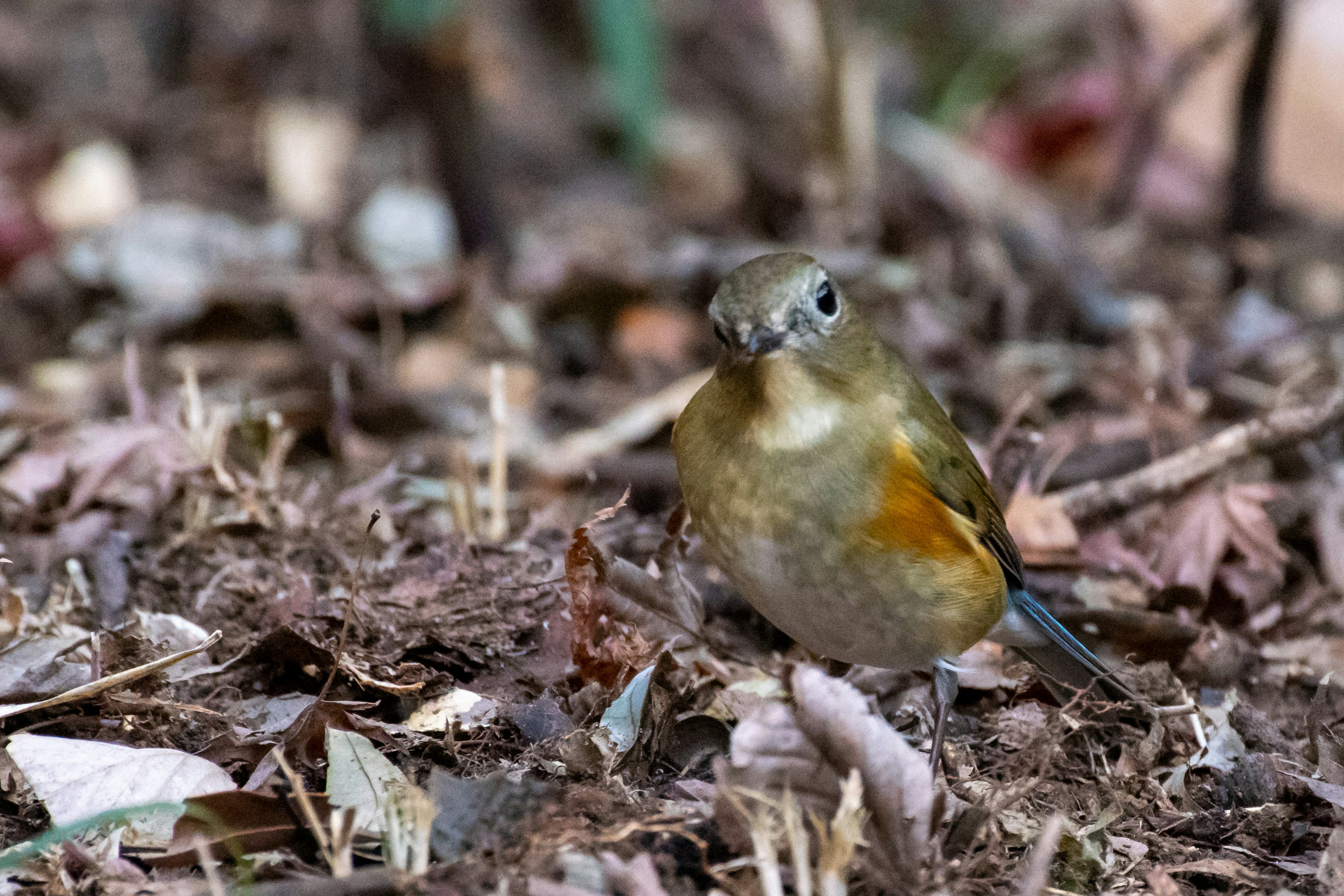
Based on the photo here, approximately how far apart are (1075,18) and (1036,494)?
5495 millimetres

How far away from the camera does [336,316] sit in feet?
20.4

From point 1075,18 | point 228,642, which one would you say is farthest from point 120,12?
point 228,642

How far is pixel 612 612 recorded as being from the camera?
3391 mm

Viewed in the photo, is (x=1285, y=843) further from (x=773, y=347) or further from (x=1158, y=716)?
(x=773, y=347)

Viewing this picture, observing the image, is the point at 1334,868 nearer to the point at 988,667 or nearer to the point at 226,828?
the point at 988,667

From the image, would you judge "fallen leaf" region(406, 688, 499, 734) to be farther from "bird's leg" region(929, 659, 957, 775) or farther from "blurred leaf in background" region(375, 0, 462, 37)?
"blurred leaf in background" region(375, 0, 462, 37)

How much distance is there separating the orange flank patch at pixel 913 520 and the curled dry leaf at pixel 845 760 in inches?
26.6

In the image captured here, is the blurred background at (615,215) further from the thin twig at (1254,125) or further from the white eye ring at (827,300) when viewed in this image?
the white eye ring at (827,300)

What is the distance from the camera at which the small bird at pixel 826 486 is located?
10.2 ft

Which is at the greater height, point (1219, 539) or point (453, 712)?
point (453, 712)

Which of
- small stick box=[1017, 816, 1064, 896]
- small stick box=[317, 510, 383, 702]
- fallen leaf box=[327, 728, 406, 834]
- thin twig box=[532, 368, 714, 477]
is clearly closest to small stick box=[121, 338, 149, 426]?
thin twig box=[532, 368, 714, 477]

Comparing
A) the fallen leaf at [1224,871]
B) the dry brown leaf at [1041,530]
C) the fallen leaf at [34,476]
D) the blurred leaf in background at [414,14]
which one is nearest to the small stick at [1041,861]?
the fallen leaf at [1224,871]

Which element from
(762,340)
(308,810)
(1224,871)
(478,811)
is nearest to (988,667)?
(1224,871)

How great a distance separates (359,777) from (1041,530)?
7.51ft
